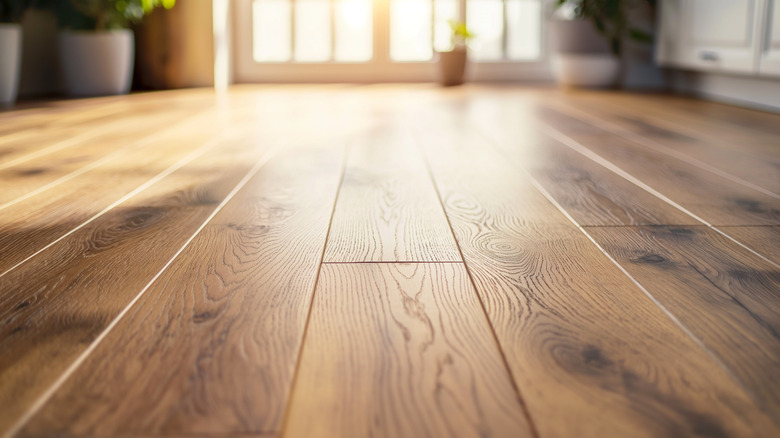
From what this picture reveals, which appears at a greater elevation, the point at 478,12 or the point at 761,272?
the point at 478,12

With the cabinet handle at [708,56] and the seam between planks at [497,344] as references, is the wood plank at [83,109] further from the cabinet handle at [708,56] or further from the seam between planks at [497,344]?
the cabinet handle at [708,56]

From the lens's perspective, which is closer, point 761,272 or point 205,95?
point 761,272

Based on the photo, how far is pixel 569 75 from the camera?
3.62m

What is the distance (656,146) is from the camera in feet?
5.74

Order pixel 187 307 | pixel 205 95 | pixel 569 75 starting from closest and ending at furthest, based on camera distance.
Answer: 1. pixel 187 307
2. pixel 205 95
3. pixel 569 75

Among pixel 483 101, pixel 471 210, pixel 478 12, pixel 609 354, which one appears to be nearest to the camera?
pixel 609 354

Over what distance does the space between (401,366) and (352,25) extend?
3.73 metres

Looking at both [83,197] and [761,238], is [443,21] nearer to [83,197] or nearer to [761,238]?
[83,197]

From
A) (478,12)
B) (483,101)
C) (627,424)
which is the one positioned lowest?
(627,424)

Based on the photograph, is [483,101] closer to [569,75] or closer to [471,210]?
[569,75]

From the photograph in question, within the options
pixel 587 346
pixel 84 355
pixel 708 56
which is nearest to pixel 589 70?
pixel 708 56

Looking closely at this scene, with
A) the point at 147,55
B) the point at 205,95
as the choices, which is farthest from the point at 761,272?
the point at 147,55

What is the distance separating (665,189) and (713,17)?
1798 mm

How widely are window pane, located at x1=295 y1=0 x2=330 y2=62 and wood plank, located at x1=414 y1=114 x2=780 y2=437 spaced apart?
10.7ft
